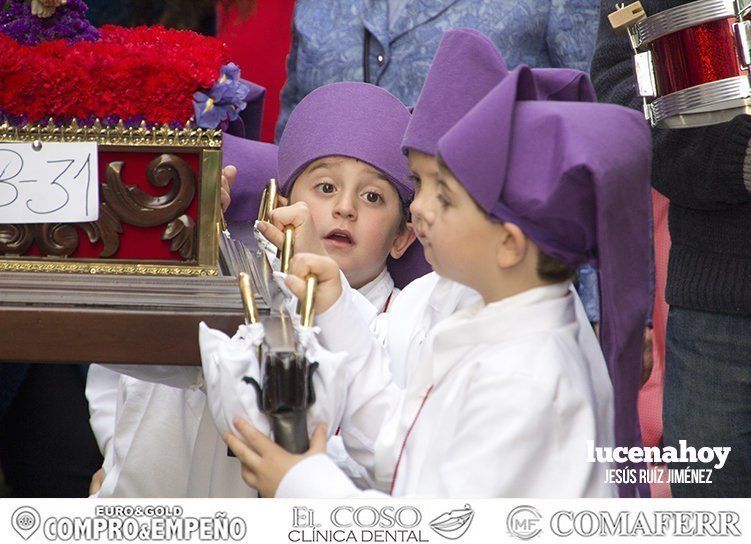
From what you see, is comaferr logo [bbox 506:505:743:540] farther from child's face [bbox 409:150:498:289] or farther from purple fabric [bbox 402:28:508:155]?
purple fabric [bbox 402:28:508:155]

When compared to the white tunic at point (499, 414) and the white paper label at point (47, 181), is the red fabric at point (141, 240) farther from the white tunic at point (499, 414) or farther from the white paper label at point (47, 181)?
the white tunic at point (499, 414)

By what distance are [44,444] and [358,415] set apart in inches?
51.2

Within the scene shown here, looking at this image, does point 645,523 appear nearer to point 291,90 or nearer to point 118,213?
point 118,213

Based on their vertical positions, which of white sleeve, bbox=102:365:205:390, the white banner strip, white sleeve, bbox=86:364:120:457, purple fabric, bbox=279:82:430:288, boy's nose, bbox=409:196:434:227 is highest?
purple fabric, bbox=279:82:430:288

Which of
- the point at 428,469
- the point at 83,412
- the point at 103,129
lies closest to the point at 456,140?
the point at 428,469

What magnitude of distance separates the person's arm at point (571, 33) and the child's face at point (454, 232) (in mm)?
1193

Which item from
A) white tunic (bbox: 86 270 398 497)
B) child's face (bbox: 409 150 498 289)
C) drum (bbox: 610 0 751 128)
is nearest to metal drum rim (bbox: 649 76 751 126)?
drum (bbox: 610 0 751 128)

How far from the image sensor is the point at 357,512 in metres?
1.34

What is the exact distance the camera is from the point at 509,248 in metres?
1.45

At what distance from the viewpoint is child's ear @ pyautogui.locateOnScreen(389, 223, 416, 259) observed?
2.29 meters

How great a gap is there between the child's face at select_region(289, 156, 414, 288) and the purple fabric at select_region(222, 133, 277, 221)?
219 millimetres

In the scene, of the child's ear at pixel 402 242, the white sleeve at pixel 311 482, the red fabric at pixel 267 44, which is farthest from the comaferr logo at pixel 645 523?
the red fabric at pixel 267 44

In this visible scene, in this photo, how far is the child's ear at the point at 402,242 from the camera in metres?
Answer: 2.29

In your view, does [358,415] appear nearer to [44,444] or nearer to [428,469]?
[428,469]
